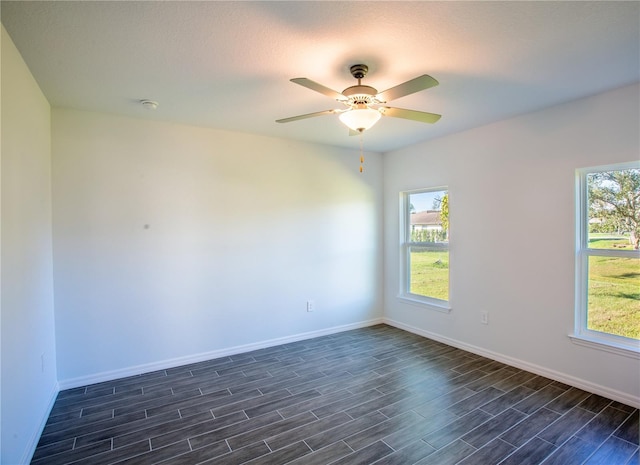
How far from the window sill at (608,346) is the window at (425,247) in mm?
1335

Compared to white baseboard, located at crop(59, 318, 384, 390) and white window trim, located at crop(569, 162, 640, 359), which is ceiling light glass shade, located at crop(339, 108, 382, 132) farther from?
white baseboard, located at crop(59, 318, 384, 390)

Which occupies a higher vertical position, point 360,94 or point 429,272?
point 360,94

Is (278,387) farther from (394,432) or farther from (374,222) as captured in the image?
(374,222)

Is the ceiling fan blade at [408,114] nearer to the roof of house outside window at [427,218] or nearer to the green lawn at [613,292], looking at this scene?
the green lawn at [613,292]

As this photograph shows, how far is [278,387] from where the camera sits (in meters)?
2.95

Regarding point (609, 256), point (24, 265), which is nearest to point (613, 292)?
point (609, 256)

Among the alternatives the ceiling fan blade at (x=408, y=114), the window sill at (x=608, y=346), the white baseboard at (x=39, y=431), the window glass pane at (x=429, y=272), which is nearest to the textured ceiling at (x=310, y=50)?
the ceiling fan blade at (x=408, y=114)

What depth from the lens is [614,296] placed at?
9.06ft

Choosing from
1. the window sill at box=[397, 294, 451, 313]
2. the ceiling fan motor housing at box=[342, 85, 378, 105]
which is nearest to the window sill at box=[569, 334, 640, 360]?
the window sill at box=[397, 294, 451, 313]

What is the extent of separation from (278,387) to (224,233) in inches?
65.7

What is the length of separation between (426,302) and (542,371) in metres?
1.43

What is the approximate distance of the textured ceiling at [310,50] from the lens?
170 cm

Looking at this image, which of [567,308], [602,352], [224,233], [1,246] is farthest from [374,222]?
[1,246]

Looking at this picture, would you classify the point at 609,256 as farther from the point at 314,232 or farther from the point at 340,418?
the point at 314,232
